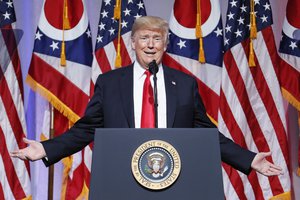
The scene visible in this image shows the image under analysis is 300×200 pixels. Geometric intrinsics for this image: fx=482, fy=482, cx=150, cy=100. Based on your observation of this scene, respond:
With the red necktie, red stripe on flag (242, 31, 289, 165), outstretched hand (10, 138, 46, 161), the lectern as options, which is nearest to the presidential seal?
the lectern

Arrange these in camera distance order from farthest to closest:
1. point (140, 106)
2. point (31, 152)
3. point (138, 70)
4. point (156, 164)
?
point (138, 70) → point (140, 106) → point (31, 152) → point (156, 164)

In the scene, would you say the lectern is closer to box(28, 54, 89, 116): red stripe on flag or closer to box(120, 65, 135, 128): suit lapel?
box(120, 65, 135, 128): suit lapel

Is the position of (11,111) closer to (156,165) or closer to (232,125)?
(232,125)

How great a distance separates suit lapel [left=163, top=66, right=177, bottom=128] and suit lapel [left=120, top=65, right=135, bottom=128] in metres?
0.17

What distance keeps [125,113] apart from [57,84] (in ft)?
6.22

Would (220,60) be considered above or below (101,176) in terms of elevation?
above

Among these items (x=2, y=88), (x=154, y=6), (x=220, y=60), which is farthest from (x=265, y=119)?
(x=2, y=88)

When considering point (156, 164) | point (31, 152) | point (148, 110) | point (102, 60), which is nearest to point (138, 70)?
point (148, 110)

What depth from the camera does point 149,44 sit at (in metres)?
2.25

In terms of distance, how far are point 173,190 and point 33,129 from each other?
2956 millimetres

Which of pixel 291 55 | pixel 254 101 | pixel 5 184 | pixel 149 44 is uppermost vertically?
pixel 291 55

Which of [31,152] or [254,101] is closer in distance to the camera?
[31,152]

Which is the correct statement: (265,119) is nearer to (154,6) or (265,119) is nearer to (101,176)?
(154,6)

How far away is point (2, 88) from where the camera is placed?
3938 millimetres
